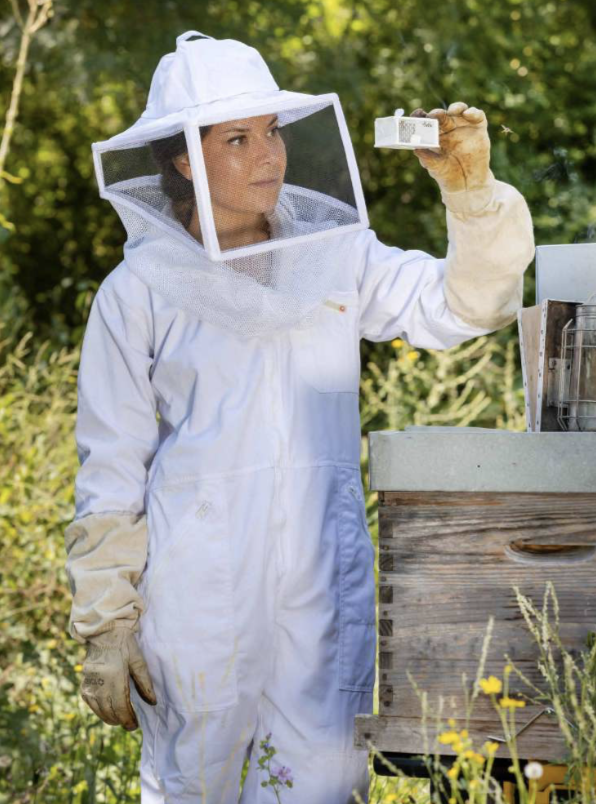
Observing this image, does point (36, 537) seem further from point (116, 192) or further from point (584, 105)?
point (584, 105)

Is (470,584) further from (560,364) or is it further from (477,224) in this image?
(477,224)

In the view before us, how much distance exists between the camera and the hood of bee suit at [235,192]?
2209 mm

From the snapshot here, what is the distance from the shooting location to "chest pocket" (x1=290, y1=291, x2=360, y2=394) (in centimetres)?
228

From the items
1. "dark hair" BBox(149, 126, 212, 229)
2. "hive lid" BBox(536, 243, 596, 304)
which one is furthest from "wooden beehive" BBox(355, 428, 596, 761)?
"dark hair" BBox(149, 126, 212, 229)

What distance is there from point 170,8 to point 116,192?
14.8 feet

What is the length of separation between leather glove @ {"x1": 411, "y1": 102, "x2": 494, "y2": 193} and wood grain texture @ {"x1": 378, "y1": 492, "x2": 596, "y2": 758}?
0.60 metres

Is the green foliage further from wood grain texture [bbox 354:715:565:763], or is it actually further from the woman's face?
the woman's face

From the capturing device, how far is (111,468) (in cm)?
225

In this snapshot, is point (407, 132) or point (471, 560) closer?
point (471, 560)

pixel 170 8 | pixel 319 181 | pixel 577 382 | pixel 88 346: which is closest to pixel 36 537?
pixel 88 346

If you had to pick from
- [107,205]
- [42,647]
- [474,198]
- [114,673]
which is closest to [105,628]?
[114,673]

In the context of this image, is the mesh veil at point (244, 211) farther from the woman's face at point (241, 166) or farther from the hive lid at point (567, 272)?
the hive lid at point (567, 272)

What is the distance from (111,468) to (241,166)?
24.5 inches

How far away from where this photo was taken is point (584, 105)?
281 inches
